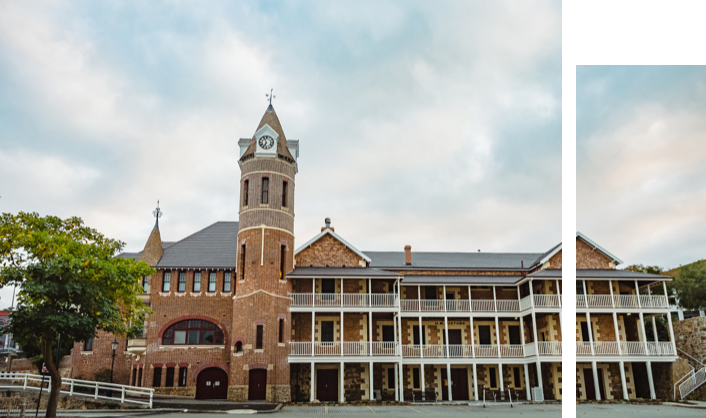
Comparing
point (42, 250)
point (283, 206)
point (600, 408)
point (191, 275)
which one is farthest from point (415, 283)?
point (42, 250)

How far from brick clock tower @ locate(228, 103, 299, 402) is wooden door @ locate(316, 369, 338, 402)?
7.96 feet

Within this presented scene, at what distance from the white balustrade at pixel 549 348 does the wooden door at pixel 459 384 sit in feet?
15.7

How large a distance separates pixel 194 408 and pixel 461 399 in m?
15.7

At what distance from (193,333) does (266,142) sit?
501 inches

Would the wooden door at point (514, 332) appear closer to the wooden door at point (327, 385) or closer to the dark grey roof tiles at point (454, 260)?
the dark grey roof tiles at point (454, 260)

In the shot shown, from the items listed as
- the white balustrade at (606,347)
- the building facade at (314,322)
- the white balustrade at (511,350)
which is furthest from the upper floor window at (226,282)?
the white balustrade at (606,347)

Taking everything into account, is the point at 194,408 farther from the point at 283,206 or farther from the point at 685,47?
the point at 685,47

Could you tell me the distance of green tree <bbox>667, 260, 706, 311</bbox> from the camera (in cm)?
4066

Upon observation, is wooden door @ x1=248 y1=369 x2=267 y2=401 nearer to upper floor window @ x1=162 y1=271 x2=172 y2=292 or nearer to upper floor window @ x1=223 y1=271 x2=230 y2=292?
upper floor window @ x1=223 y1=271 x2=230 y2=292

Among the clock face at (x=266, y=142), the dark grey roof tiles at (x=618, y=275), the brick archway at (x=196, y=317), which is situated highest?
the clock face at (x=266, y=142)

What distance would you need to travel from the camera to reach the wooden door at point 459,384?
31.4 m

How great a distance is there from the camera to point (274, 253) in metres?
30.8

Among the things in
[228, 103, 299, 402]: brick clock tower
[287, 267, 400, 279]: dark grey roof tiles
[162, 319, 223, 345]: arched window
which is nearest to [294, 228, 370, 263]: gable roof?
[228, 103, 299, 402]: brick clock tower

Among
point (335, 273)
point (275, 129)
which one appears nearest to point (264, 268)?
point (335, 273)
